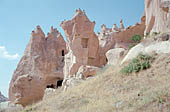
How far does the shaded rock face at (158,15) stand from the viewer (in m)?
12.5

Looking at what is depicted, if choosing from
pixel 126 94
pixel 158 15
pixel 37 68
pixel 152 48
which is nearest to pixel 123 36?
pixel 158 15

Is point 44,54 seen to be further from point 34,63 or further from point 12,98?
point 12,98

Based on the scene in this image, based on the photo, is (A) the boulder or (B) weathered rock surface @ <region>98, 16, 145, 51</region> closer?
(A) the boulder

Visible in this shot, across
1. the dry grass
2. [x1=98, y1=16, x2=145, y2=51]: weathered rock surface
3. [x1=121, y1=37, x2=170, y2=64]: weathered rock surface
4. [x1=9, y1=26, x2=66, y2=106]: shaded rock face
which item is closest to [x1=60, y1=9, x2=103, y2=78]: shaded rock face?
[x1=98, y1=16, x2=145, y2=51]: weathered rock surface

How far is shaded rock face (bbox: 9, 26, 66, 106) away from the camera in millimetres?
24344

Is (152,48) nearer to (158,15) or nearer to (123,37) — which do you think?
(158,15)

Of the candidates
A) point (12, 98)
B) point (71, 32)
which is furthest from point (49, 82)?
point (71, 32)

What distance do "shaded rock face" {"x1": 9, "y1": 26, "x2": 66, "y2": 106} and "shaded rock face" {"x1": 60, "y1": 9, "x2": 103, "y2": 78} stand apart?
5120mm

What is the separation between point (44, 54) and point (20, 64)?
11.4ft

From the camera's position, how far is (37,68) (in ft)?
88.7

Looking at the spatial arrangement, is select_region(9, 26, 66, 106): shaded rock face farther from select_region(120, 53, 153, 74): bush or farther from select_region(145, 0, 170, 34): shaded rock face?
select_region(120, 53, 153, 74): bush

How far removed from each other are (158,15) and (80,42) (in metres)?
9.44

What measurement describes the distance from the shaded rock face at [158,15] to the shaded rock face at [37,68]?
14.8 metres

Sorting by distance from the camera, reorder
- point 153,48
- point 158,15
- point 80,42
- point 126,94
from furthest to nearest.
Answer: point 80,42 < point 158,15 < point 153,48 < point 126,94
